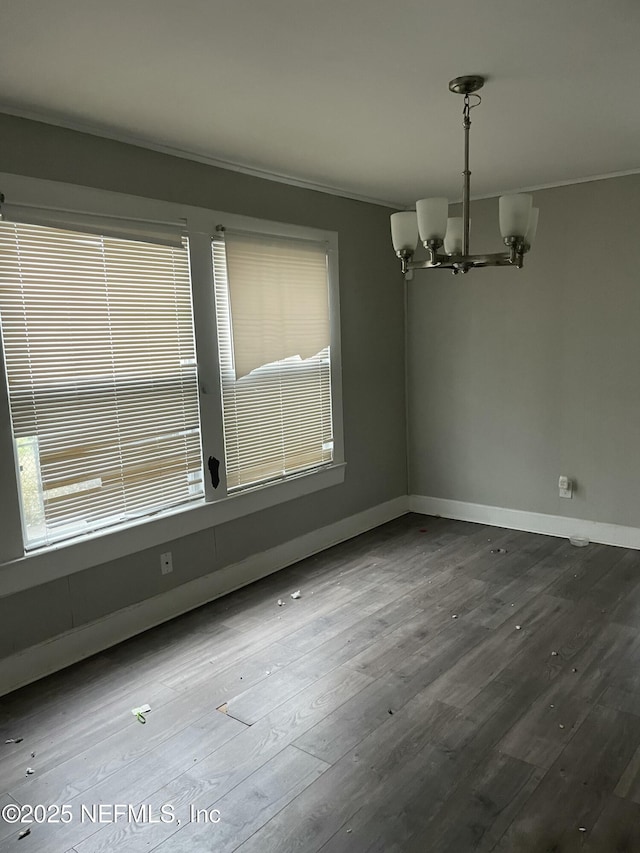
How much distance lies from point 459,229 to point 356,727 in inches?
78.7

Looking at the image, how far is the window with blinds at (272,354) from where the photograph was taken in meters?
3.61

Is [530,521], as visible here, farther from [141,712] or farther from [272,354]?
[141,712]

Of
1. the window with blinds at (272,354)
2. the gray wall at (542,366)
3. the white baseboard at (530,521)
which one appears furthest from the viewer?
the white baseboard at (530,521)

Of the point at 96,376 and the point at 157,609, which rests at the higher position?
the point at 96,376

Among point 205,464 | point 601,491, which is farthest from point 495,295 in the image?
point 205,464

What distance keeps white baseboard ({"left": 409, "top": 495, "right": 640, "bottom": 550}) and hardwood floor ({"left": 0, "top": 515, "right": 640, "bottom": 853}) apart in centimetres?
59

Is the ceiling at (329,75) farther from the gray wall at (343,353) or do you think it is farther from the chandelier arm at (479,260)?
the chandelier arm at (479,260)

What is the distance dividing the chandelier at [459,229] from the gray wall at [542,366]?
191 cm

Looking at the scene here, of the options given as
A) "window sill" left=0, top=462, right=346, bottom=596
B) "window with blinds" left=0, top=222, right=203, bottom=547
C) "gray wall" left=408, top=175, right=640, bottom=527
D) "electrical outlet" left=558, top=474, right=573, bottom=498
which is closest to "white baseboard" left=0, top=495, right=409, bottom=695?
"window sill" left=0, top=462, right=346, bottom=596

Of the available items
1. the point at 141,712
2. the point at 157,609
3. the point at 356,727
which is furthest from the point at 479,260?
the point at 157,609

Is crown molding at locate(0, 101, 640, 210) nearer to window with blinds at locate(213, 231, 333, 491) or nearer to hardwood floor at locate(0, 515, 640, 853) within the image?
window with blinds at locate(213, 231, 333, 491)

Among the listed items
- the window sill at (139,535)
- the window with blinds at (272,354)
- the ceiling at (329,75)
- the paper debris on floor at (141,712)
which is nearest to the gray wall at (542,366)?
the ceiling at (329,75)

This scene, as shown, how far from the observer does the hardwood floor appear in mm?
1941

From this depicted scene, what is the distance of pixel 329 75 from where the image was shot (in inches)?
92.6
